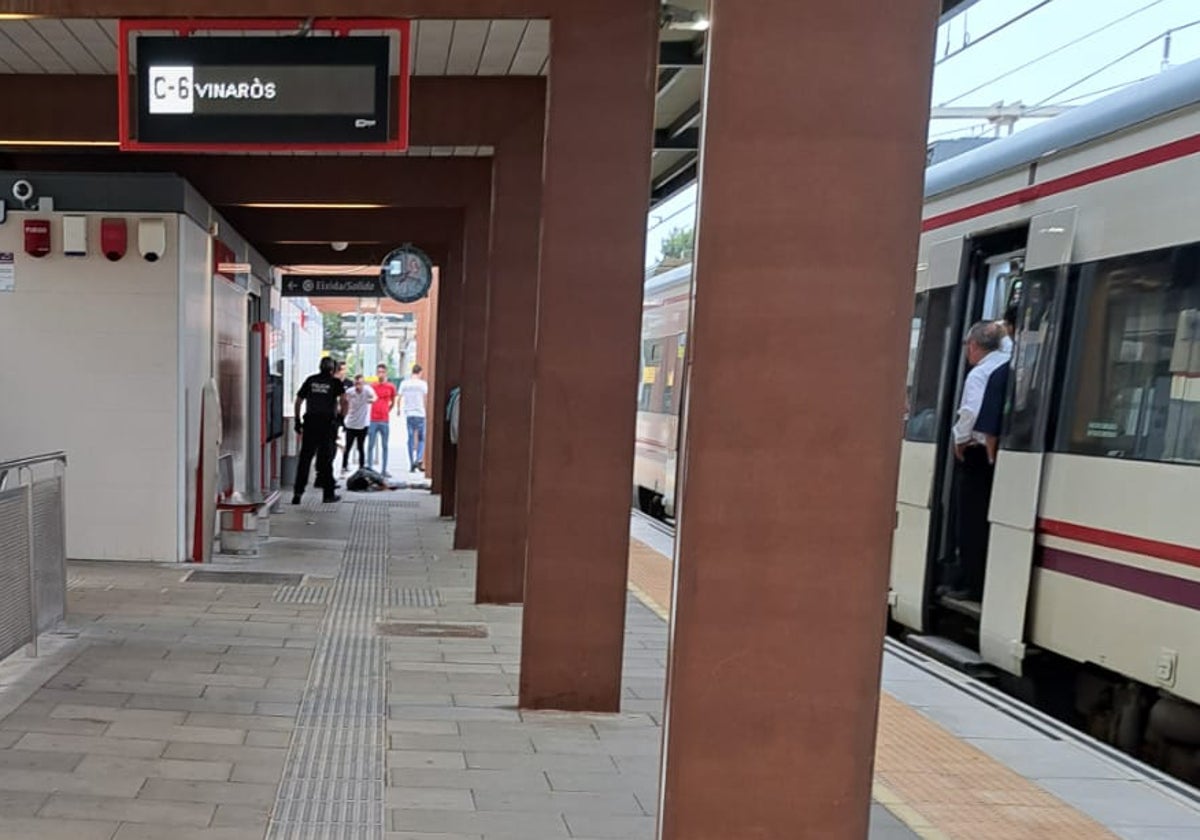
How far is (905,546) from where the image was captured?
21.0 feet

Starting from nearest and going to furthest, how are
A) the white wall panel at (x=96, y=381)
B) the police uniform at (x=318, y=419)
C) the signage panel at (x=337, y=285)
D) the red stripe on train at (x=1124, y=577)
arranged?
the red stripe on train at (x=1124, y=577), the white wall panel at (x=96, y=381), the police uniform at (x=318, y=419), the signage panel at (x=337, y=285)

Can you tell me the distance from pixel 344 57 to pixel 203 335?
15.0 ft

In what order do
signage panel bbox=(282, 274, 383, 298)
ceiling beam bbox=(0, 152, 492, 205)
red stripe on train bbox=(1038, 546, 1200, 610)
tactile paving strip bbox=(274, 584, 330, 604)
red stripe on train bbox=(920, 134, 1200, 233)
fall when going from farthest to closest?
signage panel bbox=(282, 274, 383, 298) < ceiling beam bbox=(0, 152, 492, 205) < tactile paving strip bbox=(274, 584, 330, 604) < red stripe on train bbox=(920, 134, 1200, 233) < red stripe on train bbox=(1038, 546, 1200, 610)

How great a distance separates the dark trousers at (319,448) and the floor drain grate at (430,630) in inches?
249

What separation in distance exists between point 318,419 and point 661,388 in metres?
4.43

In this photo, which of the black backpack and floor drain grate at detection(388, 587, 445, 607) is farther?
the black backpack

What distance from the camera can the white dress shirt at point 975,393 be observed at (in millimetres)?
5656

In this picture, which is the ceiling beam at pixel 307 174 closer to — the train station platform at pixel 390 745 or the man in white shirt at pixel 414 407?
the train station platform at pixel 390 745

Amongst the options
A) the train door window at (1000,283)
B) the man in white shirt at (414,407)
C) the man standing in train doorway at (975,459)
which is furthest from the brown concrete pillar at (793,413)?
the man in white shirt at (414,407)

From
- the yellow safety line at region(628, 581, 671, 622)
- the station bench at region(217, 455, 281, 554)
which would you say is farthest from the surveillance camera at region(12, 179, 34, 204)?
the yellow safety line at region(628, 581, 671, 622)

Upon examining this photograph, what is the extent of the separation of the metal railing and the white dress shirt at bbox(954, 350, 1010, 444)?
201 inches

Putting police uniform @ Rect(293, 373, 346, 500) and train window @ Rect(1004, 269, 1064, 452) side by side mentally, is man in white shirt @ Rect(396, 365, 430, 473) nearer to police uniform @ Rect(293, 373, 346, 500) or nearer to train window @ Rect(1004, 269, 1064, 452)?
police uniform @ Rect(293, 373, 346, 500)

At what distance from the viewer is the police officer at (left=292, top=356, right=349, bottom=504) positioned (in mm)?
11961

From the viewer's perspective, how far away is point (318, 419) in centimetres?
1203
